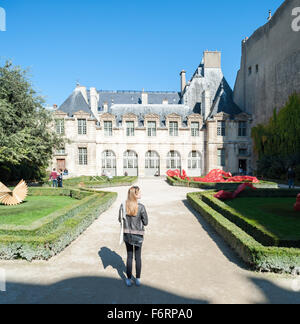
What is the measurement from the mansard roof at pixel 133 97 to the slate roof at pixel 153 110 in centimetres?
424

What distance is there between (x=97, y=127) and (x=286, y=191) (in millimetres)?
23224

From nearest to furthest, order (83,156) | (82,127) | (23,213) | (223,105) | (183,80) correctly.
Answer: (23,213) < (82,127) < (83,156) < (223,105) < (183,80)

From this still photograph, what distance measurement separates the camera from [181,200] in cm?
1314

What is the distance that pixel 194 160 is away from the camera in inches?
1252

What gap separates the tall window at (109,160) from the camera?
3122 centimetres

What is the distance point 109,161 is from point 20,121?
47.2 feet

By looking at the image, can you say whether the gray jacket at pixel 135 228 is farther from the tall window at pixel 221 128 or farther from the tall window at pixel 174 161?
the tall window at pixel 221 128

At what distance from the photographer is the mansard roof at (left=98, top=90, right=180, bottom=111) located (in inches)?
1503

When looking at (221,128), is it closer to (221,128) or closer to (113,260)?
(221,128)

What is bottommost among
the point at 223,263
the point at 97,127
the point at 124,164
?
the point at 223,263

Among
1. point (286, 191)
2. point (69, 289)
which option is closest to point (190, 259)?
point (69, 289)

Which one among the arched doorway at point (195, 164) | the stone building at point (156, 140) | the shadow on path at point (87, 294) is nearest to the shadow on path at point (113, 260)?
the shadow on path at point (87, 294)

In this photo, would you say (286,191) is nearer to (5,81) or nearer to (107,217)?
(107,217)

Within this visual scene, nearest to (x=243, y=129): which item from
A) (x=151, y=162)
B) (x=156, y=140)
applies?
(x=156, y=140)
